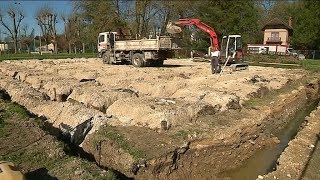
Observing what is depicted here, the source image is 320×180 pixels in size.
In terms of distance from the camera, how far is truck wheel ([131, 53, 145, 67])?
71.8ft

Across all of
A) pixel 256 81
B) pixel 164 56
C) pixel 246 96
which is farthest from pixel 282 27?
pixel 246 96

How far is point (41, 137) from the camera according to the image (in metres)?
7.12

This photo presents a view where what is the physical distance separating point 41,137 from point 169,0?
33.3 meters

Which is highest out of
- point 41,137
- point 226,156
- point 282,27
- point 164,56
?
point 282,27

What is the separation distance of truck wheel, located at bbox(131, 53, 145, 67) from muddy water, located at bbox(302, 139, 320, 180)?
15427 mm

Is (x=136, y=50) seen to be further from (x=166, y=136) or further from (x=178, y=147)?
(x=178, y=147)

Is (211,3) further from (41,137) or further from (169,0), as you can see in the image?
(41,137)

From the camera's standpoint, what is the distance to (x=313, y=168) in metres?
6.60

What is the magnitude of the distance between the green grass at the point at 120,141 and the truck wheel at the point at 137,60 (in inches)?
556

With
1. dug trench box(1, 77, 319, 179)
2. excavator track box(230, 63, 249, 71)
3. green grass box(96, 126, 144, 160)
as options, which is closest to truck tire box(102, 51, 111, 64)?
excavator track box(230, 63, 249, 71)

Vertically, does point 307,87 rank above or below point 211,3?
below

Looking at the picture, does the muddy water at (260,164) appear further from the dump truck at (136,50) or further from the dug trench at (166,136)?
the dump truck at (136,50)

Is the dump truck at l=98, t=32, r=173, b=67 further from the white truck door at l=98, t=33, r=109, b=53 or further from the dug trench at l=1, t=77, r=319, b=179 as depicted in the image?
the dug trench at l=1, t=77, r=319, b=179

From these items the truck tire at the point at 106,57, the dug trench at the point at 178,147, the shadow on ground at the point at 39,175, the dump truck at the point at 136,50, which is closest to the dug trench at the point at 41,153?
the shadow on ground at the point at 39,175
